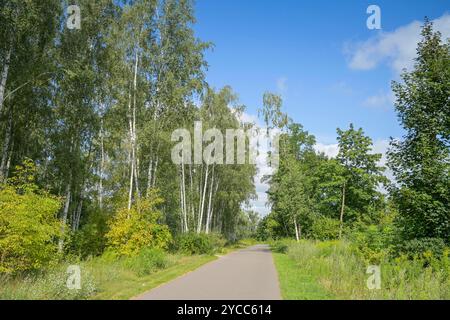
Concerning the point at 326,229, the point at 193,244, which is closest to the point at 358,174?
the point at 326,229

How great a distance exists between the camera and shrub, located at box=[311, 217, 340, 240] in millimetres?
30719

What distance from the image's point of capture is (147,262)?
14391 mm

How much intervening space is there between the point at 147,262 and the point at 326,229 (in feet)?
67.1

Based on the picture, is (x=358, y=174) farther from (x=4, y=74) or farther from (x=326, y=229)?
(x=4, y=74)

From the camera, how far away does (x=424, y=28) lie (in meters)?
15.1

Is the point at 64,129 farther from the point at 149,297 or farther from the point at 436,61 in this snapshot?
the point at 436,61

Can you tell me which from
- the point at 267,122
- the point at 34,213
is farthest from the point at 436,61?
the point at 267,122

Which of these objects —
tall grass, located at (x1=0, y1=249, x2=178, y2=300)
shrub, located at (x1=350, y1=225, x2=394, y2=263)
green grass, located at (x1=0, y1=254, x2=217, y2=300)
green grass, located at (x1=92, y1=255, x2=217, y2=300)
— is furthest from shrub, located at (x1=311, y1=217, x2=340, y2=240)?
green grass, located at (x1=0, y1=254, x2=217, y2=300)

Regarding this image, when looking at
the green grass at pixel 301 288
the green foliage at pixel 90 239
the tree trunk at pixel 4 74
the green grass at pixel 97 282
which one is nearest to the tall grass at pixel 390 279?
the green grass at pixel 301 288

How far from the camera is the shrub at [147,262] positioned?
13.5 m

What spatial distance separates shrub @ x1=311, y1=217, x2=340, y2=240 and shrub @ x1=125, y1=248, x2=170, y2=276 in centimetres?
1795

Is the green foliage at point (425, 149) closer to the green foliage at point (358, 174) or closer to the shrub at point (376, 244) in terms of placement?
the shrub at point (376, 244)

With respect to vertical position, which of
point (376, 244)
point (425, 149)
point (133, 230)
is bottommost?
point (376, 244)

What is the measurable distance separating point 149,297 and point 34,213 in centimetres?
416
